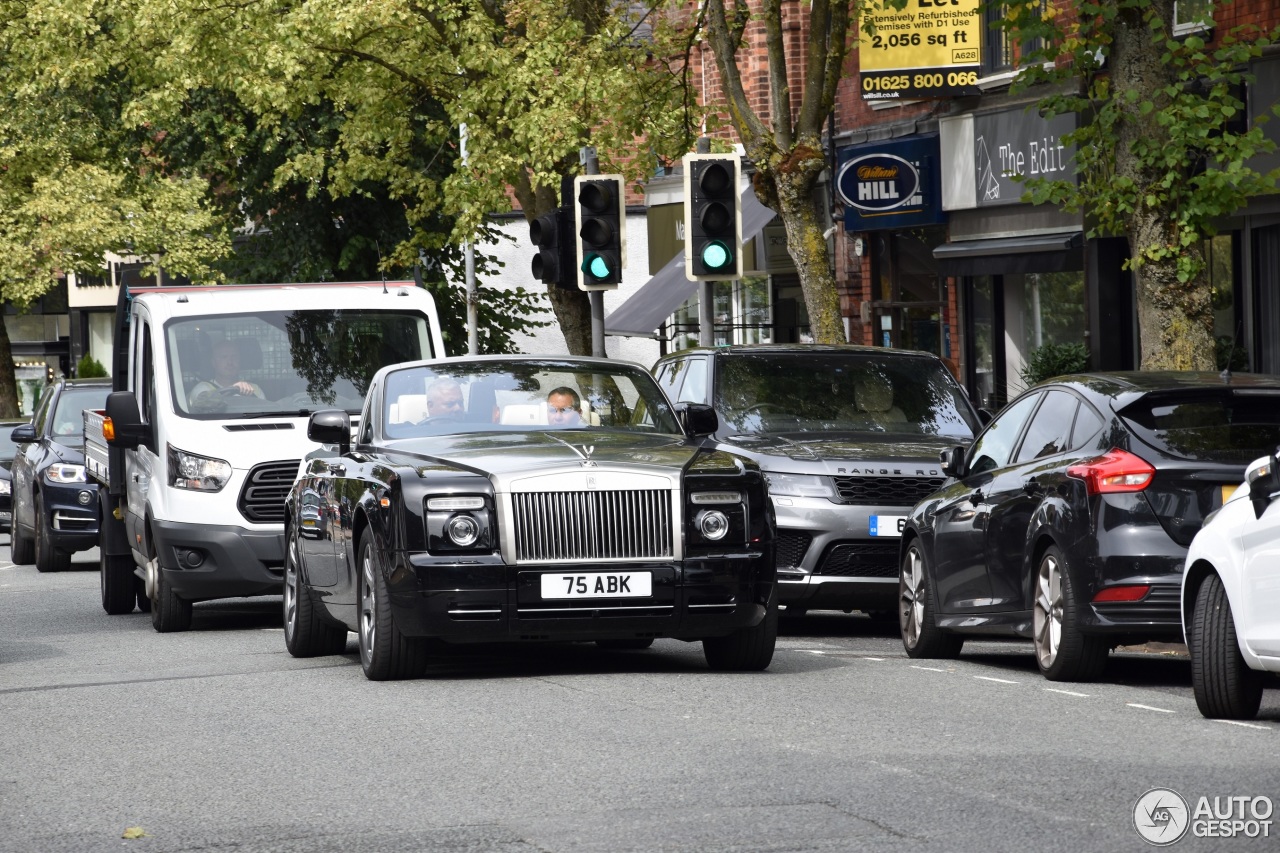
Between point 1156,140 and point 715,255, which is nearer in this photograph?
point 1156,140

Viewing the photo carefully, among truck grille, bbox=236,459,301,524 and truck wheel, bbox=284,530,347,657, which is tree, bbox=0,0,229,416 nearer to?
truck grille, bbox=236,459,301,524

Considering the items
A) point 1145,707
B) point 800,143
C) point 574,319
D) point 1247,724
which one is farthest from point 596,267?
point 1247,724

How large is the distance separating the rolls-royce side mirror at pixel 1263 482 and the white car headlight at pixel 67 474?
16332 mm

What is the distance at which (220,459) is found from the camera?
48.9ft

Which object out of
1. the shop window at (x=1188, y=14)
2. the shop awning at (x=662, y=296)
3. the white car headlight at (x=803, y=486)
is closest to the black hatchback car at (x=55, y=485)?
the white car headlight at (x=803, y=486)

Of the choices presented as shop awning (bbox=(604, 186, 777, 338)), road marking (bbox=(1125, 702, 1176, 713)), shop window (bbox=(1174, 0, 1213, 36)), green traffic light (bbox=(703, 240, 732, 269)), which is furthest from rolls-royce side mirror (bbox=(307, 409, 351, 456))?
shop awning (bbox=(604, 186, 777, 338))

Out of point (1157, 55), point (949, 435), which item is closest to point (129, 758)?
point (949, 435)

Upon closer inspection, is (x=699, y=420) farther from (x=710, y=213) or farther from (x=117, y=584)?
(x=117, y=584)

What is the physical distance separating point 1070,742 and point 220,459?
769 cm

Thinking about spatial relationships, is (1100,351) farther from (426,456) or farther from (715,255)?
(426,456)

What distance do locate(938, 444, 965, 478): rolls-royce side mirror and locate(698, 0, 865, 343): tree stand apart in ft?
24.7

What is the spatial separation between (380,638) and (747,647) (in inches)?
72.6

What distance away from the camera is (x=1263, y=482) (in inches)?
344

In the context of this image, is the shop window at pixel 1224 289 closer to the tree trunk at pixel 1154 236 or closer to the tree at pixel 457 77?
the tree at pixel 457 77
